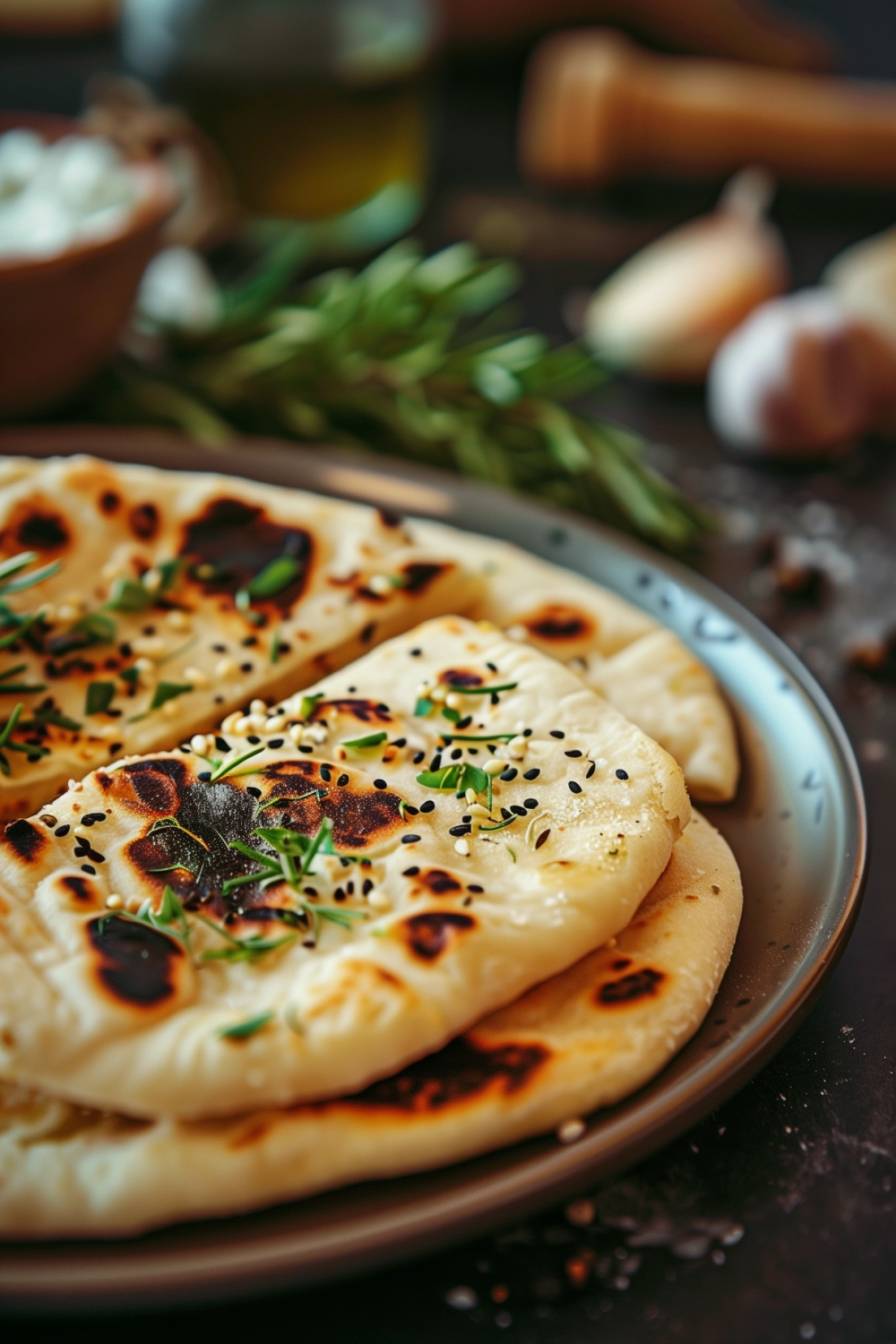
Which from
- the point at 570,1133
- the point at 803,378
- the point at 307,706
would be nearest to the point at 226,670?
the point at 307,706

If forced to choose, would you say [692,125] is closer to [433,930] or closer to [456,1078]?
[433,930]

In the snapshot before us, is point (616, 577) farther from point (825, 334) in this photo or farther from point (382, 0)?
point (382, 0)

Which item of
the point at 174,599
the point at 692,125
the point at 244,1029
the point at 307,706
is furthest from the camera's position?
the point at 692,125

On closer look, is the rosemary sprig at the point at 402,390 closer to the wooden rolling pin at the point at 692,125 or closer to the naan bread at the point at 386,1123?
the naan bread at the point at 386,1123

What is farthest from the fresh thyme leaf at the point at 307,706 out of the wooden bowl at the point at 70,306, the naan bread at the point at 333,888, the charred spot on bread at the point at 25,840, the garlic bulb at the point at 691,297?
the garlic bulb at the point at 691,297

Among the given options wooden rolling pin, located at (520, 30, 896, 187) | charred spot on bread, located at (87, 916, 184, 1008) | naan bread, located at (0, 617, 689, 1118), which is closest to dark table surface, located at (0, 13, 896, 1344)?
naan bread, located at (0, 617, 689, 1118)

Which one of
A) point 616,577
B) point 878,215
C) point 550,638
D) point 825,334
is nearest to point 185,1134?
point 550,638
